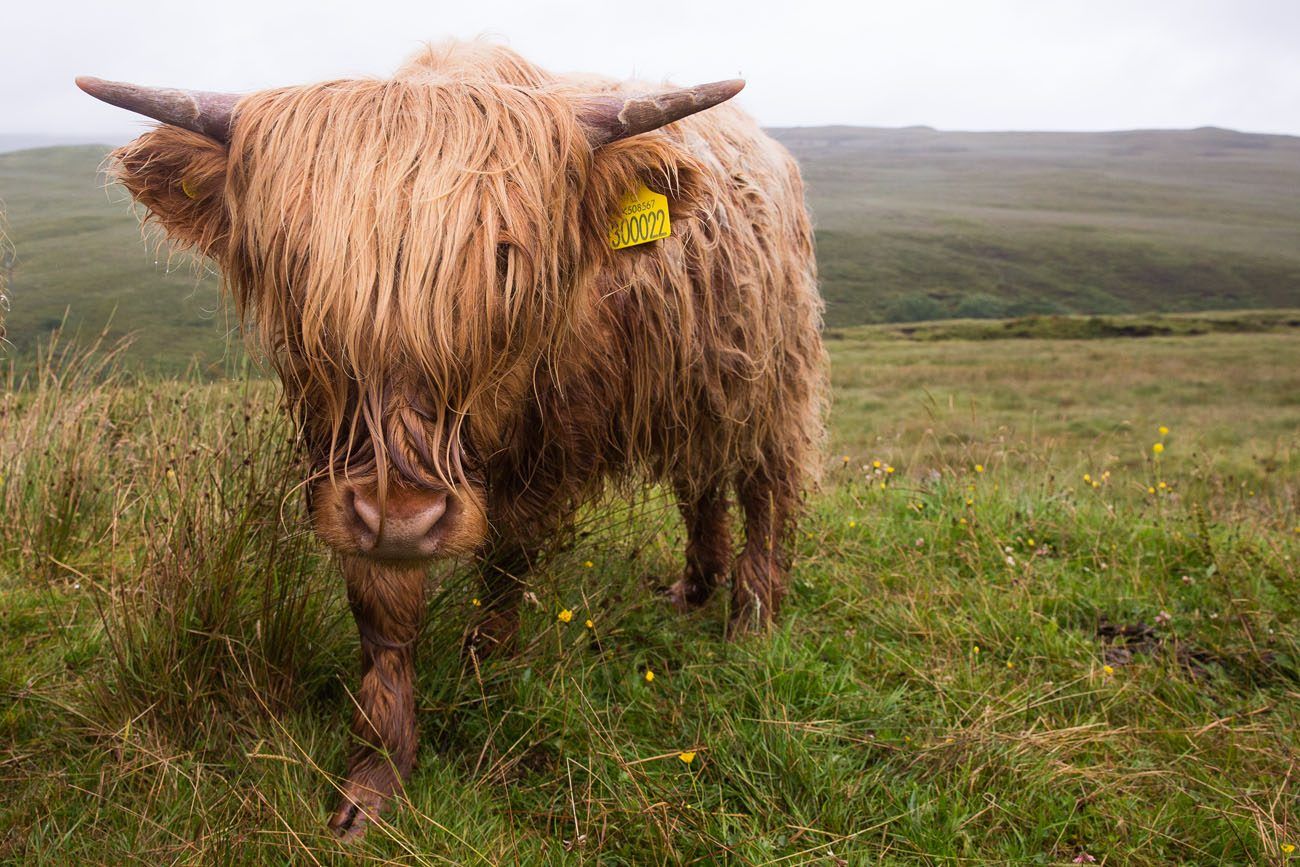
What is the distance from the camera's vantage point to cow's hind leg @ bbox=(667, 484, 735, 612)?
3865mm

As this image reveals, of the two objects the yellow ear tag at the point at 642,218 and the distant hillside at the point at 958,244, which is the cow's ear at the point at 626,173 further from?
the distant hillside at the point at 958,244

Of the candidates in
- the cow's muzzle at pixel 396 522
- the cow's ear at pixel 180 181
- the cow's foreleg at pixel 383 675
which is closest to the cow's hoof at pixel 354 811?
the cow's foreleg at pixel 383 675

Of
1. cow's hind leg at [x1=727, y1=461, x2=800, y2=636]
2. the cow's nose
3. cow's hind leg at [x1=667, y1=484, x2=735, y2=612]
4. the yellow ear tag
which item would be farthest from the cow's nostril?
cow's hind leg at [x1=667, y1=484, x2=735, y2=612]

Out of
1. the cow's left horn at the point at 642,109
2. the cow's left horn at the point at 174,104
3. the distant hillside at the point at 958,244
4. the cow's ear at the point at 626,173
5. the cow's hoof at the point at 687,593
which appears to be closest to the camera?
the cow's left horn at the point at 174,104

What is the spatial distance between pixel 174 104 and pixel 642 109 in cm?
106

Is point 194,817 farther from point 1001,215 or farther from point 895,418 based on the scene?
point 1001,215

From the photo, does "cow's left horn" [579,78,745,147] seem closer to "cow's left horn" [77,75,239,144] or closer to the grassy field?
"cow's left horn" [77,75,239,144]

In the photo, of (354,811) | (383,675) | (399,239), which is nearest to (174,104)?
(399,239)

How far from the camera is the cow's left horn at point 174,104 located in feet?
6.55

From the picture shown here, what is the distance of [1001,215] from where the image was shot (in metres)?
67.6

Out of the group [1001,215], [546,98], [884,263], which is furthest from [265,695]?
[1001,215]

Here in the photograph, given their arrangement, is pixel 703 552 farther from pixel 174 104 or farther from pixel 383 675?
pixel 174 104

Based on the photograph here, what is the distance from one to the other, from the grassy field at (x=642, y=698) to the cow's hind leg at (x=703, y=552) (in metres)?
0.16

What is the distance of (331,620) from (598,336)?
3.93 ft
